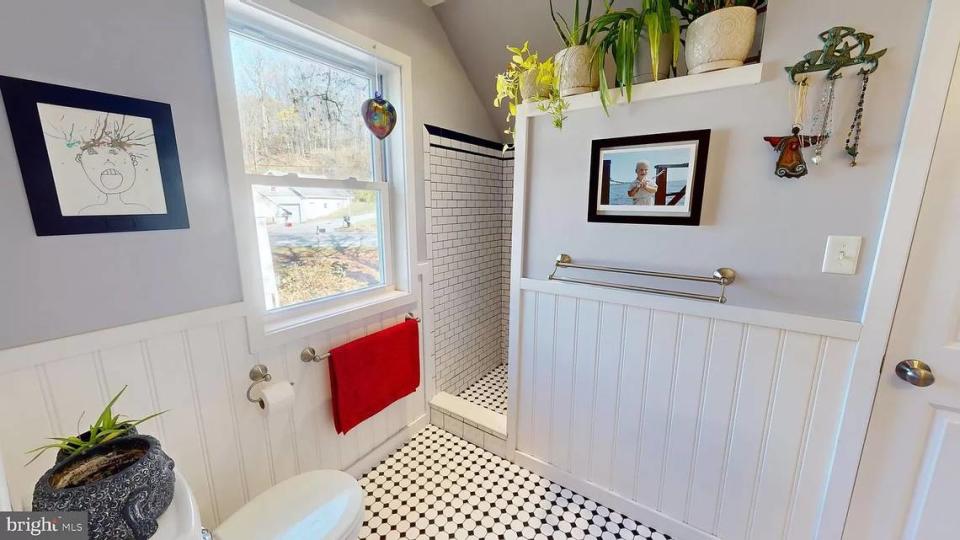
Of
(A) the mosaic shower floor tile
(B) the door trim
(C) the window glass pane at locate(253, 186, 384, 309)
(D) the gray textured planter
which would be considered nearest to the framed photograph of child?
(B) the door trim

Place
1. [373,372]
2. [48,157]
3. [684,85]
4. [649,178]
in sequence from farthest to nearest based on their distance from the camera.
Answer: [373,372] < [649,178] < [684,85] < [48,157]

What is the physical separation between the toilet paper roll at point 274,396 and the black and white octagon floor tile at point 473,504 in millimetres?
687

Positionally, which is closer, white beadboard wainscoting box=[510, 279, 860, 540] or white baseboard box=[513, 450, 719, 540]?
white beadboard wainscoting box=[510, 279, 860, 540]

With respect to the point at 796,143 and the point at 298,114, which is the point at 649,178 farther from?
the point at 298,114

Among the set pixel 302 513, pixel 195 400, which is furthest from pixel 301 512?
pixel 195 400

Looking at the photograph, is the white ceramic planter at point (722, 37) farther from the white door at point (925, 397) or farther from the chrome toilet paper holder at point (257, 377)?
the chrome toilet paper holder at point (257, 377)

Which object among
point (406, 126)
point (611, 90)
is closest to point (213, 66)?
point (406, 126)

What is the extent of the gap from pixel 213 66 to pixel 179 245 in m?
0.59

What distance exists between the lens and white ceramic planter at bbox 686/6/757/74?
1.07 meters

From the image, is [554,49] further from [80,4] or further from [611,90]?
[80,4]

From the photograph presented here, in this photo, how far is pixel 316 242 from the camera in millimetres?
1604

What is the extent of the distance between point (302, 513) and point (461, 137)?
2.02 m

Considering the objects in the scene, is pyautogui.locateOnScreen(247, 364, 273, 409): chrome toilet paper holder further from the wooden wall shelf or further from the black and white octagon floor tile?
the wooden wall shelf

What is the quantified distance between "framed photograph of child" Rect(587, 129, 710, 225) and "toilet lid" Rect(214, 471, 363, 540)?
140 centimetres
